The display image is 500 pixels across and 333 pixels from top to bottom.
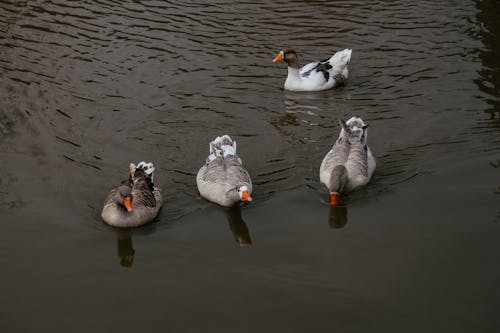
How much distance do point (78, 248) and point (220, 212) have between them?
2072mm

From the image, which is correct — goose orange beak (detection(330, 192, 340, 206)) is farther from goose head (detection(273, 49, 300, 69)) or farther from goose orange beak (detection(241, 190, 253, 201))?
goose head (detection(273, 49, 300, 69))

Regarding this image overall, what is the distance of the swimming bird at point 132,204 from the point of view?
9516 mm

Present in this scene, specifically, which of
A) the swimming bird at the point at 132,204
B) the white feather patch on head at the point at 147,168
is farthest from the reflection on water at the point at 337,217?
the white feather patch on head at the point at 147,168

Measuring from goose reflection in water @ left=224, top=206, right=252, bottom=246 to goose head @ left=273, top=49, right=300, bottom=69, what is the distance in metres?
4.35

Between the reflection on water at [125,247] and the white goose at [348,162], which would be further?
the white goose at [348,162]

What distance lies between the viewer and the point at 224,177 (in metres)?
10.3

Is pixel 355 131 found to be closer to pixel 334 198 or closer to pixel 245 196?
pixel 334 198

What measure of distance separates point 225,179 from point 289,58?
14.1 feet

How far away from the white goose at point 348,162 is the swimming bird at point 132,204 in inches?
95.0

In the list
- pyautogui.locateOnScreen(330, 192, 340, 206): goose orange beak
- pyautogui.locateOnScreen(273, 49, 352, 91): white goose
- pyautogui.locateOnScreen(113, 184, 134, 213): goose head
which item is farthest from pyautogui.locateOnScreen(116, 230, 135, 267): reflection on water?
→ pyautogui.locateOnScreen(273, 49, 352, 91): white goose

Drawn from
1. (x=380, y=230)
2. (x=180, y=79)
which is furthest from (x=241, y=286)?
(x=180, y=79)

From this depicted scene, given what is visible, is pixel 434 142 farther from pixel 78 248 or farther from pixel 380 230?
pixel 78 248

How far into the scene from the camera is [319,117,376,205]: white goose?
1009 centimetres

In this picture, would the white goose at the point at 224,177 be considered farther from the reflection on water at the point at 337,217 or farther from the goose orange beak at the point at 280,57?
the goose orange beak at the point at 280,57
